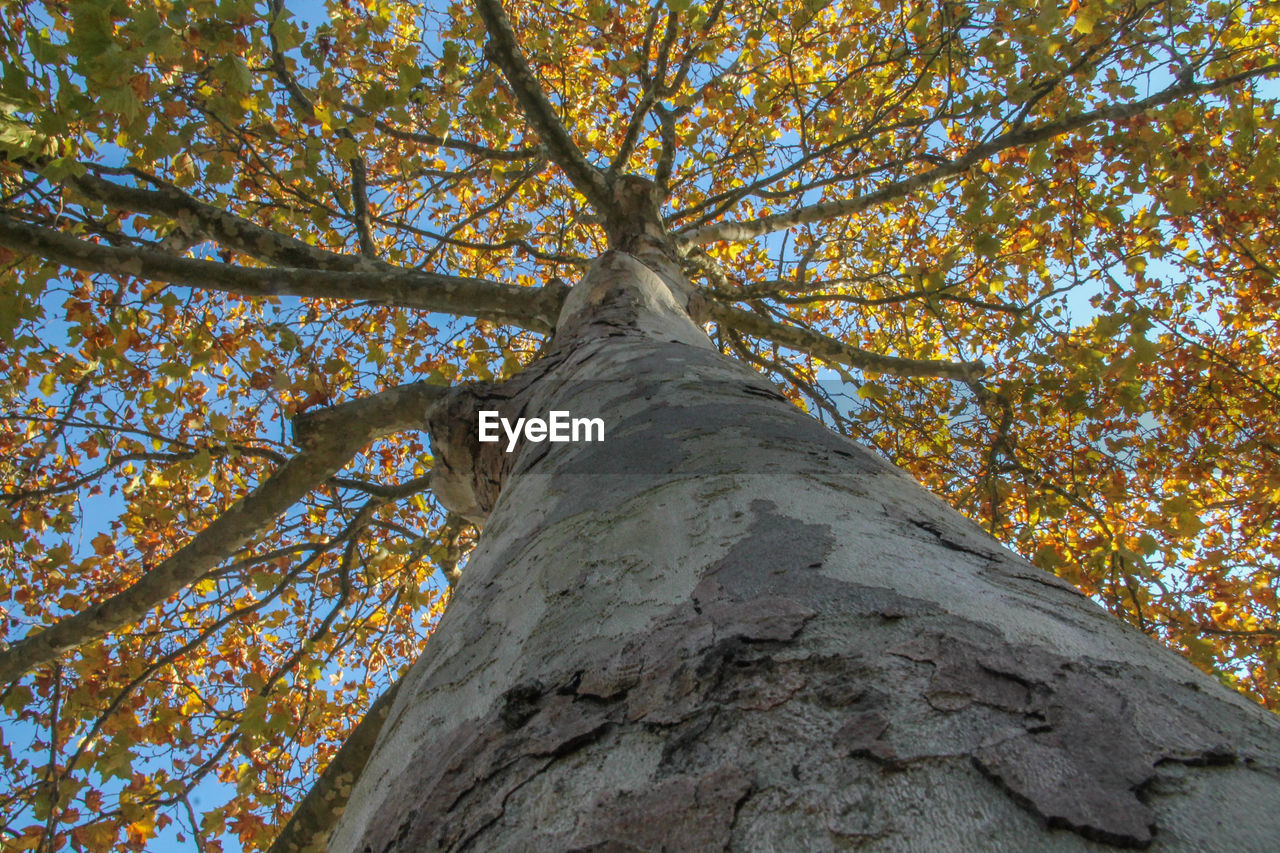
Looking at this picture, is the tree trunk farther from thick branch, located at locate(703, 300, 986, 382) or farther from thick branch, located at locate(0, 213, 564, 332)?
thick branch, located at locate(703, 300, 986, 382)

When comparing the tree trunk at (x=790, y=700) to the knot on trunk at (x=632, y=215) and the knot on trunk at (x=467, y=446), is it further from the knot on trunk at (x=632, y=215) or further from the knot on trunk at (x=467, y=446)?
the knot on trunk at (x=632, y=215)

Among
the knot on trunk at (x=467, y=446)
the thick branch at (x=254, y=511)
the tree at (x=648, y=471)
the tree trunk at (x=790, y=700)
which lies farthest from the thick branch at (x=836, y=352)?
the tree trunk at (x=790, y=700)

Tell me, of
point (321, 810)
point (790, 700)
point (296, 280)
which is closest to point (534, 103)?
point (296, 280)

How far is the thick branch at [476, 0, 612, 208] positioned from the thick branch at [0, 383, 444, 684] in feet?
5.60

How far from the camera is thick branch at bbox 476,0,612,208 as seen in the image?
3.46m

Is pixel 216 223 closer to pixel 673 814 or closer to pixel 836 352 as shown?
pixel 836 352

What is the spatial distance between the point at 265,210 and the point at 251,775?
396 cm

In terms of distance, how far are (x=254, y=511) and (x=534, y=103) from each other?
95.3 inches

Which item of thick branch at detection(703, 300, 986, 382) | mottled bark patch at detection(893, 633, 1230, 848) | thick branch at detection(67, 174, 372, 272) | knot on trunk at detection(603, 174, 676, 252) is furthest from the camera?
thick branch at detection(703, 300, 986, 382)

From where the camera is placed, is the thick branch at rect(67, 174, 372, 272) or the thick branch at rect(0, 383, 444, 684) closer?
the thick branch at rect(0, 383, 444, 684)

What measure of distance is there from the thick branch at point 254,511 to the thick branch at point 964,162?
2.58 metres

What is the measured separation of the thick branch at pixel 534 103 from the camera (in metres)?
3.46

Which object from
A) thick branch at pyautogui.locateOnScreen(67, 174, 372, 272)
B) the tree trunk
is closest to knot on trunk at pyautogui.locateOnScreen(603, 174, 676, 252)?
thick branch at pyautogui.locateOnScreen(67, 174, 372, 272)

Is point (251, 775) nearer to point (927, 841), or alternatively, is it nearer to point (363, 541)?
point (363, 541)
